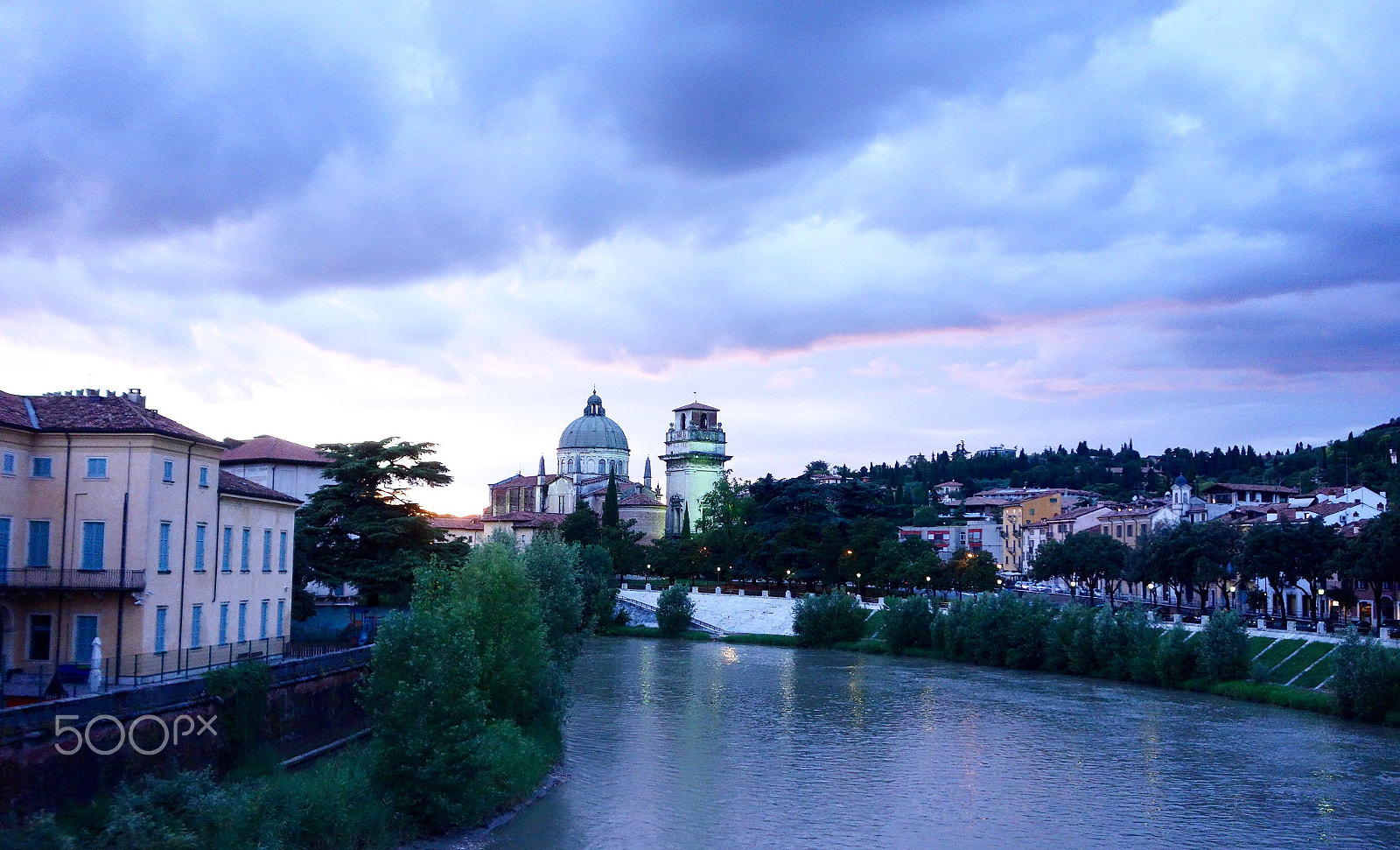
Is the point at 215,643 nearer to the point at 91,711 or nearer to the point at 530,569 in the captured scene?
the point at 530,569

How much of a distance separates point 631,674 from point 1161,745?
2119cm

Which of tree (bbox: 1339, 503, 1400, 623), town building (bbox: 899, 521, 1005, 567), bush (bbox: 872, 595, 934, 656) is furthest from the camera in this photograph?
town building (bbox: 899, 521, 1005, 567)

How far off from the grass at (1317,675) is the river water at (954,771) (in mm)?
2304

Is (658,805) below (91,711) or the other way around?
below

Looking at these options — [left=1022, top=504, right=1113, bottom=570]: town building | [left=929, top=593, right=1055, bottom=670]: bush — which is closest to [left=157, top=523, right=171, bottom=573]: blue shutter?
[left=929, top=593, right=1055, bottom=670]: bush

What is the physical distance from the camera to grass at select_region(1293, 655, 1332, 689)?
38.1 metres

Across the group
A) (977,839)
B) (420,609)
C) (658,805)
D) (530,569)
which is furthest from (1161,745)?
(420,609)

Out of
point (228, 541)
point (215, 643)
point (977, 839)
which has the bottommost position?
point (977, 839)

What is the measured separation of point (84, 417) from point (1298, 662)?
37040mm

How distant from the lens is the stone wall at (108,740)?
48.1ft

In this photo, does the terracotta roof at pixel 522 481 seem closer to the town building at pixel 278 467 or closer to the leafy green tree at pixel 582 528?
the leafy green tree at pixel 582 528

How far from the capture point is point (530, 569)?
106 ft
